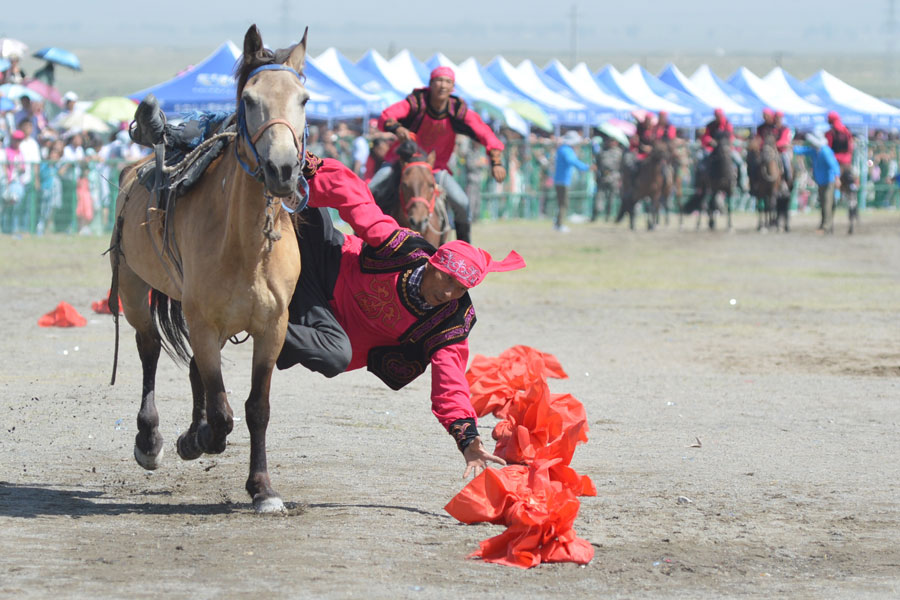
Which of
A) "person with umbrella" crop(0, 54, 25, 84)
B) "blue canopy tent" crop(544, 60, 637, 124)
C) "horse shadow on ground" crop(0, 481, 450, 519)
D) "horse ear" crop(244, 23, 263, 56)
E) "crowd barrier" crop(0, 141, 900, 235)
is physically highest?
"horse ear" crop(244, 23, 263, 56)

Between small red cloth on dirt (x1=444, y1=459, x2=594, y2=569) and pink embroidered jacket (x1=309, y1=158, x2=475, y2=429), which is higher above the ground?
pink embroidered jacket (x1=309, y1=158, x2=475, y2=429)

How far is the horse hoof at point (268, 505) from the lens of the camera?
5.91 meters

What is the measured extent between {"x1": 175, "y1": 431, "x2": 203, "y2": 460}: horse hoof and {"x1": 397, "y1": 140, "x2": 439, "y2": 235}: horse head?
5507mm

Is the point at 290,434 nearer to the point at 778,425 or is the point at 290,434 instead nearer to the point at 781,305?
the point at 778,425

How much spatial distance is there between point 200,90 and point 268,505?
868 inches

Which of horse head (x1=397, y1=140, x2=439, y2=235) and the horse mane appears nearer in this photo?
the horse mane

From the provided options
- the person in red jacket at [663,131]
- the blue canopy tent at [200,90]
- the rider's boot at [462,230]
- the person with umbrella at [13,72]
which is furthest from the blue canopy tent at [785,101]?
the rider's boot at [462,230]

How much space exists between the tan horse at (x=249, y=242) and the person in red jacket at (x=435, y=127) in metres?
5.66

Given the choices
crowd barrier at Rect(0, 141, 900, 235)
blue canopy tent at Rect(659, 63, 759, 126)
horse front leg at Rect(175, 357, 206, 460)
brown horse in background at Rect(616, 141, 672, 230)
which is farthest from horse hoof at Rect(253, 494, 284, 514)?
blue canopy tent at Rect(659, 63, 759, 126)

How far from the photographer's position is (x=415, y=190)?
11859mm

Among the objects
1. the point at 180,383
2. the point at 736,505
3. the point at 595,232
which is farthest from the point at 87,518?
the point at 595,232

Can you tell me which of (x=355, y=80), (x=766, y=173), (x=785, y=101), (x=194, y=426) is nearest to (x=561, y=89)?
(x=785, y=101)

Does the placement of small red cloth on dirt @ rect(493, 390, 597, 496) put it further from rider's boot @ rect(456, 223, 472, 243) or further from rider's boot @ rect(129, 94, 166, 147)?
rider's boot @ rect(456, 223, 472, 243)

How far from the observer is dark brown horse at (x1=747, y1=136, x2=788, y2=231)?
2695cm
